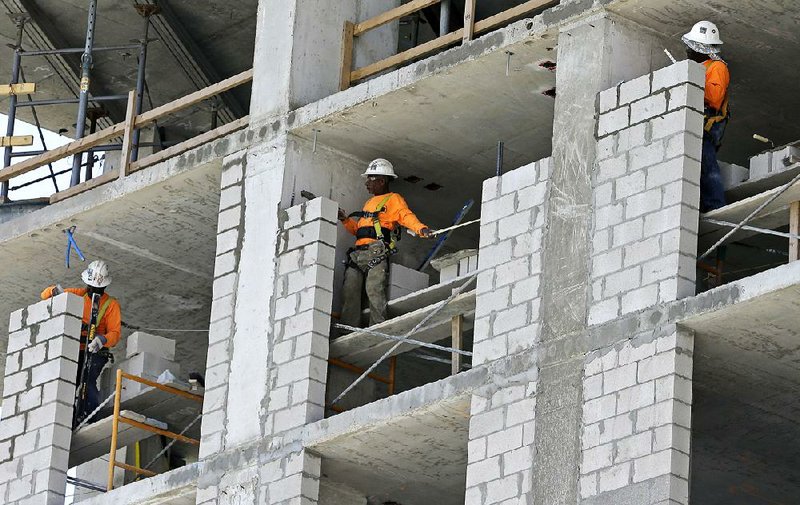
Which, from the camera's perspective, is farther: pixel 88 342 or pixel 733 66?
pixel 88 342

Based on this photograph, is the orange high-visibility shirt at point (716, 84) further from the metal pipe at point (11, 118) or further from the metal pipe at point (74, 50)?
the metal pipe at point (11, 118)

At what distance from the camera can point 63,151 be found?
1047 inches

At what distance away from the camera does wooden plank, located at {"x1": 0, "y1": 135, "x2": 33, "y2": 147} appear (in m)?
27.6

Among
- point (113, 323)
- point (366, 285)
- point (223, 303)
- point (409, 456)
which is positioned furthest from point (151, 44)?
point (409, 456)

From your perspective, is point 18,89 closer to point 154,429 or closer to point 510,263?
point 154,429

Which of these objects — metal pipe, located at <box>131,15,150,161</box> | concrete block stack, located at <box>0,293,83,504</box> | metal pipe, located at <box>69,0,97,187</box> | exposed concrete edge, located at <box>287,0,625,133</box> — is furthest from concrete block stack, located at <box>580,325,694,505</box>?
metal pipe, located at <box>69,0,97,187</box>

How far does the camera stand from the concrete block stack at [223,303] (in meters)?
23.4

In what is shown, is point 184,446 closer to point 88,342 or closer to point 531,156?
point 88,342

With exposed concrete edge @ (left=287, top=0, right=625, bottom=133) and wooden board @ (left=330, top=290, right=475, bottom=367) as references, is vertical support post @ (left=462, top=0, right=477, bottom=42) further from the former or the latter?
wooden board @ (left=330, top=290, right=475, bottom=367)

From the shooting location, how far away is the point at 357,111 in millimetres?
23766

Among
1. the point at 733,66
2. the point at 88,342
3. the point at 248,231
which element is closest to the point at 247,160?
the point at 248,231

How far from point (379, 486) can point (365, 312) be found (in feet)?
4.94

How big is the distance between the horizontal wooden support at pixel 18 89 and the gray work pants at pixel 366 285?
17.5 feet

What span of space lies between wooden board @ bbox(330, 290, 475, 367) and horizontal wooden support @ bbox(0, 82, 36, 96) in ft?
19.2
